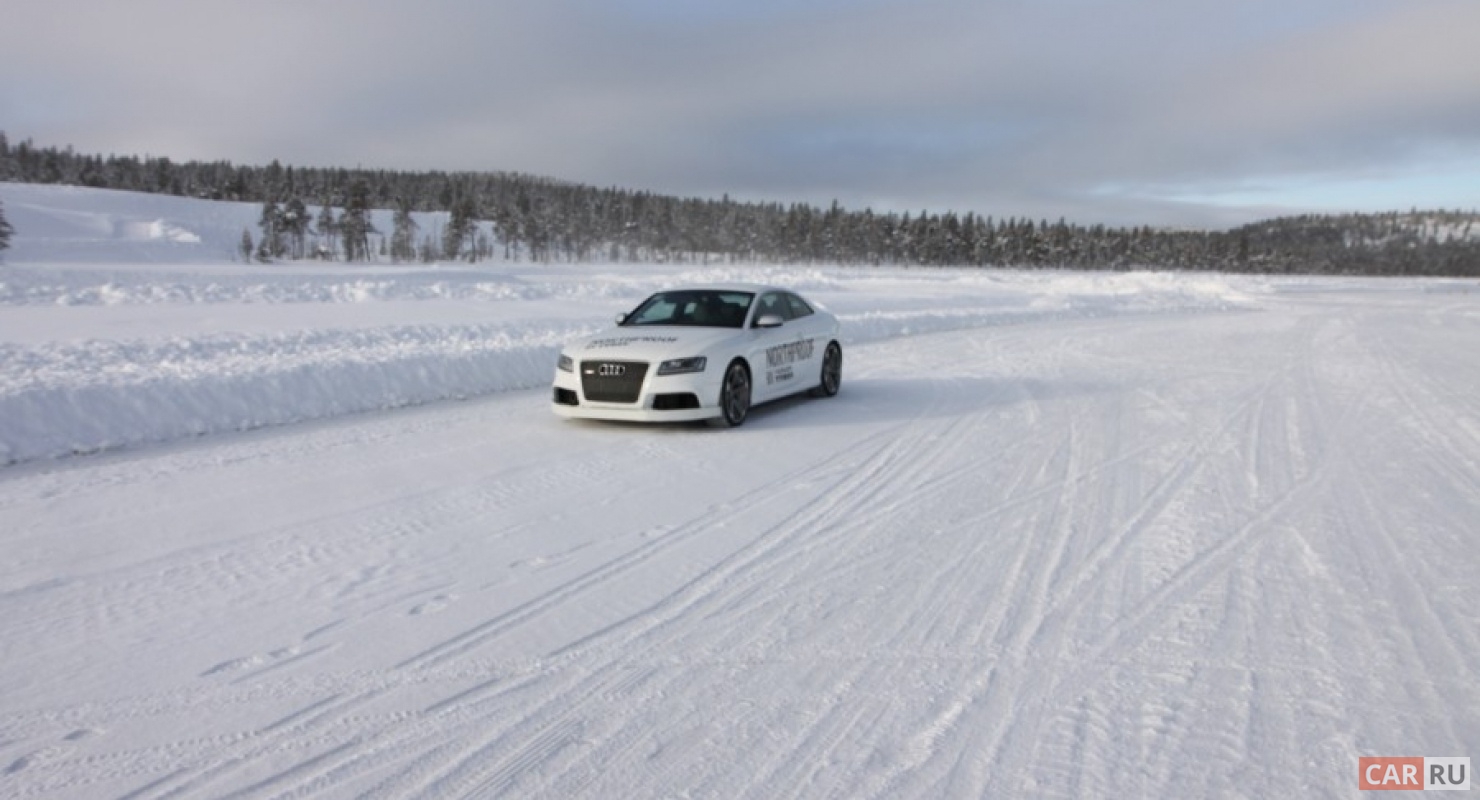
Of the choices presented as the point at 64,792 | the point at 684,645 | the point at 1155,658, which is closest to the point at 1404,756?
the point at 1155,658

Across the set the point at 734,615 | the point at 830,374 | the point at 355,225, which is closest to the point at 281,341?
the point at 830,374

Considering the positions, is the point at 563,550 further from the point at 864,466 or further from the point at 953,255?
the point at 953,255

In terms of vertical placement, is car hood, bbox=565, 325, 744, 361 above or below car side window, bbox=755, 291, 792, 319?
below

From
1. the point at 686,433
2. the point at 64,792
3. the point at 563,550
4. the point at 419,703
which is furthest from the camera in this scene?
the point at 686,433

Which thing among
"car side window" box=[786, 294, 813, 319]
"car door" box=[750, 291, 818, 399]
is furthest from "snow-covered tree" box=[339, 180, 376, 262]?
"car door" box=[750, 291, 818, 399]

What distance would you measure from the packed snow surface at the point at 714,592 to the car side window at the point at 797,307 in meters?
1.29

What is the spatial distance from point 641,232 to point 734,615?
13714cm

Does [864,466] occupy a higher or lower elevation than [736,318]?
lower

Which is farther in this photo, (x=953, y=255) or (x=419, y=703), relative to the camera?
(x=953, y=255)

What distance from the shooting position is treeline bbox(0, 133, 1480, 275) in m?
122

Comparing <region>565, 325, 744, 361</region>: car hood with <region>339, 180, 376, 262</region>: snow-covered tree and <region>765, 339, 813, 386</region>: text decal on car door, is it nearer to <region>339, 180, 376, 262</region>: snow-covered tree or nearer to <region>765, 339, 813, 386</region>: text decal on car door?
<region>765, 339, 813, 386</region>: text decal on car door

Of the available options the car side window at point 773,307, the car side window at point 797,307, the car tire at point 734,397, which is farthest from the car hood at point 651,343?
the car side window at point 797,307

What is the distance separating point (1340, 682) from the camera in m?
3.98

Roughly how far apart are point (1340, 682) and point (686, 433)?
6.49 m
